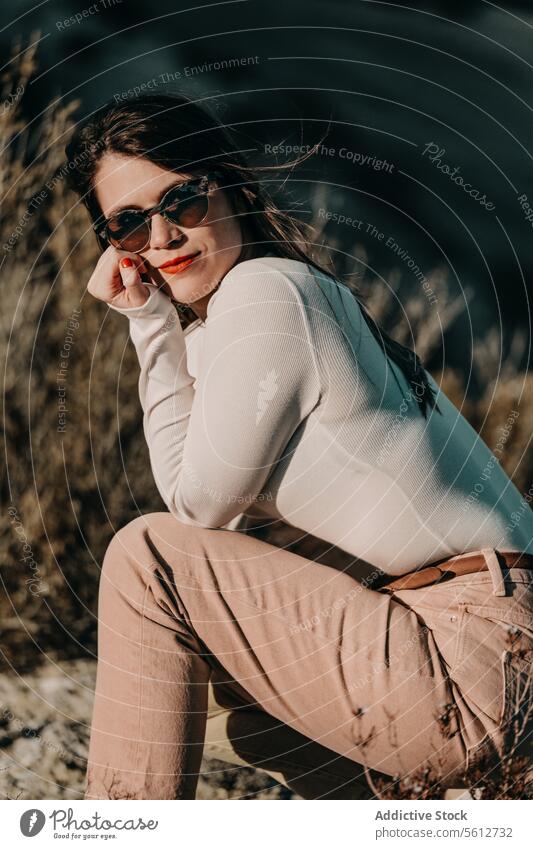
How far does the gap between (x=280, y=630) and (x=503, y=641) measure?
333mm

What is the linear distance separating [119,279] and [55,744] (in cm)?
90

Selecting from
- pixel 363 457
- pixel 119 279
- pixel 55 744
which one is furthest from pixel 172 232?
pixel 55 744

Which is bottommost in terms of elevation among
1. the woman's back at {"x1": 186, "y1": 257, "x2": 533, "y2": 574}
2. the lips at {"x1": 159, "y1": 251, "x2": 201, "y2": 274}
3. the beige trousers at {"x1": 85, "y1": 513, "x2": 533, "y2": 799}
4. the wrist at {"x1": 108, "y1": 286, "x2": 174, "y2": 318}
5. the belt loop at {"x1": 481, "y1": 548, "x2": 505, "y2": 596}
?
the beige trousers at {"x1": 85, "y1": 513, "x2": 533, "y2": 799}

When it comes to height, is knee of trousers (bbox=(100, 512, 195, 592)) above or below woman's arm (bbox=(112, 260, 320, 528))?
below

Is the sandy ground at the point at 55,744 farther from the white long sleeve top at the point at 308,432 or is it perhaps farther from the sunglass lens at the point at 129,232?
the sunglass lens at the point at 129,232

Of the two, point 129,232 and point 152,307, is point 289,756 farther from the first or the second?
point 129,232

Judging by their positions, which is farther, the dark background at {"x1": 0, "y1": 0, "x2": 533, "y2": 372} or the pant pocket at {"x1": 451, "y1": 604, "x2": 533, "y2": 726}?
the dark background at {"x1": 0, "y1": 0, "x2": 533, "y2": 372}

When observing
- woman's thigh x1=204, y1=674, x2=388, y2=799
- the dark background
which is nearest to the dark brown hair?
the dark background

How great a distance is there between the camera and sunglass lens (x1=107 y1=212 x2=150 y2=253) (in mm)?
1663

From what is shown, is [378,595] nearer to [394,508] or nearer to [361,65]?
[394,508]

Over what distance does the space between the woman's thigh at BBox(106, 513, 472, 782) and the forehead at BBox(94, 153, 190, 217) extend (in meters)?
0.54

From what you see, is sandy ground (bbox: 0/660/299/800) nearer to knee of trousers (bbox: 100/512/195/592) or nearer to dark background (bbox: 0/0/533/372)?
knee of trousers (bbox: 100/512/195/592)

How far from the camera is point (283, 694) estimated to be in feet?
5.05
